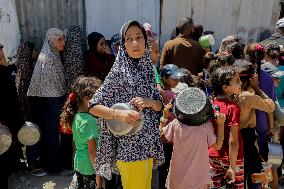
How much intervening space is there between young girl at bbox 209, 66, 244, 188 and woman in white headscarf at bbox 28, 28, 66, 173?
2.16 metres

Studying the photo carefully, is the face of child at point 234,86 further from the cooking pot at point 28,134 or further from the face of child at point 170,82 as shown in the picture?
the cooking pot at point 28,134

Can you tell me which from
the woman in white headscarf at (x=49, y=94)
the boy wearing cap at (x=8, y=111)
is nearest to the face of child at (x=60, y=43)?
the woman in white headscarf at (x=49, y=94)

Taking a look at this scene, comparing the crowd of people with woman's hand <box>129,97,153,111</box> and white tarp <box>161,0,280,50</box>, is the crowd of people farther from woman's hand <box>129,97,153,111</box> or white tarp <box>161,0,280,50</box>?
white tarp <box>161,0,280,50</box>

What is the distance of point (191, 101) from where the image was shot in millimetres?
2908

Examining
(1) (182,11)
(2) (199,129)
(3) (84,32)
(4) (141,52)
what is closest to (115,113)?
(4) (141,52)

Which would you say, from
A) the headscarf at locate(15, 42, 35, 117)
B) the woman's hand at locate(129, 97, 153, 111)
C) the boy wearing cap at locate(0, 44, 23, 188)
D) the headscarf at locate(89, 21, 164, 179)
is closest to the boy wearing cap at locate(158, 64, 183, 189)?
the headscarf at locate(89, 21, 164, 179)

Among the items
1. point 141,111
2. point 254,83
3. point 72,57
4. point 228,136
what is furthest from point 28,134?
point 254,83

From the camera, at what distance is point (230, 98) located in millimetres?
3289

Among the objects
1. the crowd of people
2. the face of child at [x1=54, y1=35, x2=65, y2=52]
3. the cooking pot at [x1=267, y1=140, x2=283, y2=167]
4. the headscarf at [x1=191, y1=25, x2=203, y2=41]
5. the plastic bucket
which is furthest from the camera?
the headscarf at [x1=191, y1=25, x2=203, y2=41]

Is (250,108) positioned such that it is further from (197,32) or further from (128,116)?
(197,32)

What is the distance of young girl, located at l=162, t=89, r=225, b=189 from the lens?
3.01 m

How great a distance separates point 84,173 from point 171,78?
1.17 metres

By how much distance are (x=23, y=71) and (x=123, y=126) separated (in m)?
2.54

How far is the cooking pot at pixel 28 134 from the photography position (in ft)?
14.0
